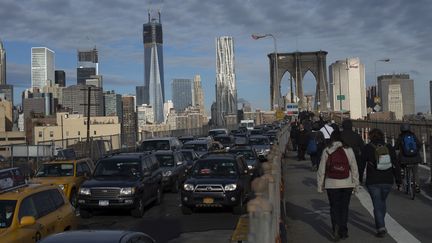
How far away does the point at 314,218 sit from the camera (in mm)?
12523

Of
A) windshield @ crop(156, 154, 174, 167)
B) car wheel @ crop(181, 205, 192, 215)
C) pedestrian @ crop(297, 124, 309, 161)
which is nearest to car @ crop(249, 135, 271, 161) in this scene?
pedestrian @ crop(297, 124, 309, 161)

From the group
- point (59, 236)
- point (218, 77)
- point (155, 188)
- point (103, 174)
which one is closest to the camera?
point (59, 236)

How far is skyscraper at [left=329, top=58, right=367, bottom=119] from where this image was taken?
71.5 m

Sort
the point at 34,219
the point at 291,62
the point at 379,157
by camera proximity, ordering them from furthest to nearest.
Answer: the point at 291,62 < the point at 379,157 < the point at 34,219

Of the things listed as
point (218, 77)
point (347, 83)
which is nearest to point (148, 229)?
point (347, 83)

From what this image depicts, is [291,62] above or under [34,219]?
above

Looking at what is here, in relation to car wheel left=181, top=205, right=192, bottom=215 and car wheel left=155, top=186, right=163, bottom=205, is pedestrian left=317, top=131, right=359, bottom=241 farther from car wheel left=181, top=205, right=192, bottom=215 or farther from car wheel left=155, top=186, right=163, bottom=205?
car wheel left=155, top=186, right=163, bottom=205

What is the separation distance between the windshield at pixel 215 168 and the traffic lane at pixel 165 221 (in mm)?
1013

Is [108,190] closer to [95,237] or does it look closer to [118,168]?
[118,168]

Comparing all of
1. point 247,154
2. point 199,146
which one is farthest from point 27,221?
point 199,146

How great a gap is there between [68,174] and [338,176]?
11.7 metres

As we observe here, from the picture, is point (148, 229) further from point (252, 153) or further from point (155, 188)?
point (252, 153)

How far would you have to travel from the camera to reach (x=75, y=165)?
19.4 m

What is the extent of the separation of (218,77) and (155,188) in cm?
17715
